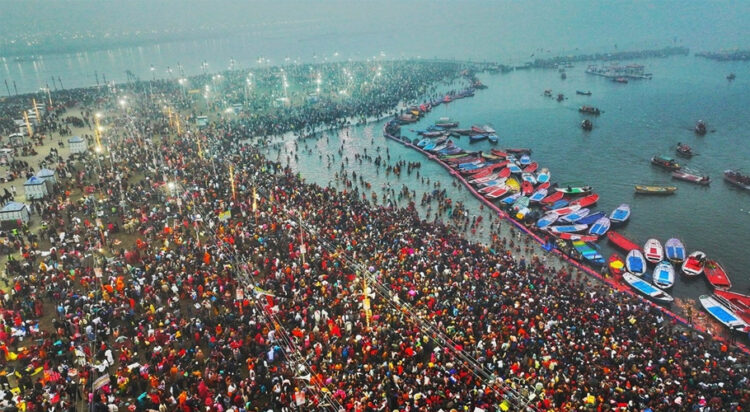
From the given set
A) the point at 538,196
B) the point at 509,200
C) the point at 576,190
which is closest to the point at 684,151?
the point at 576,190

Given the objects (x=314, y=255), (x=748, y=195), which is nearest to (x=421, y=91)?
(x=748, y=195)

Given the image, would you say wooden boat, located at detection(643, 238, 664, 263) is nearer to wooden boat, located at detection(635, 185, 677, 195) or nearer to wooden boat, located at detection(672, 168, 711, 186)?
wooden boat, located at detection(635, 185, 677, 195)

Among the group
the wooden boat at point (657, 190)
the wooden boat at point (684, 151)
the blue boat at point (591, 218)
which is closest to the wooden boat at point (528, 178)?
the blue boat at point (591, 218)

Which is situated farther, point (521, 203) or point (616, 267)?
point (521, 203)

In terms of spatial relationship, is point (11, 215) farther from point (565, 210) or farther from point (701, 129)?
point (701, 129)

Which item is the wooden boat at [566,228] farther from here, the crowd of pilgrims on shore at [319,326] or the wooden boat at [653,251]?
the crowd of pilgrims on shore at [319,326]

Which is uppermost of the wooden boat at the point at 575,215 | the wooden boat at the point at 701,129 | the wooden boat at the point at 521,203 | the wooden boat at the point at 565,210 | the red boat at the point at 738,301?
the wooden boat at the point at 701,129
